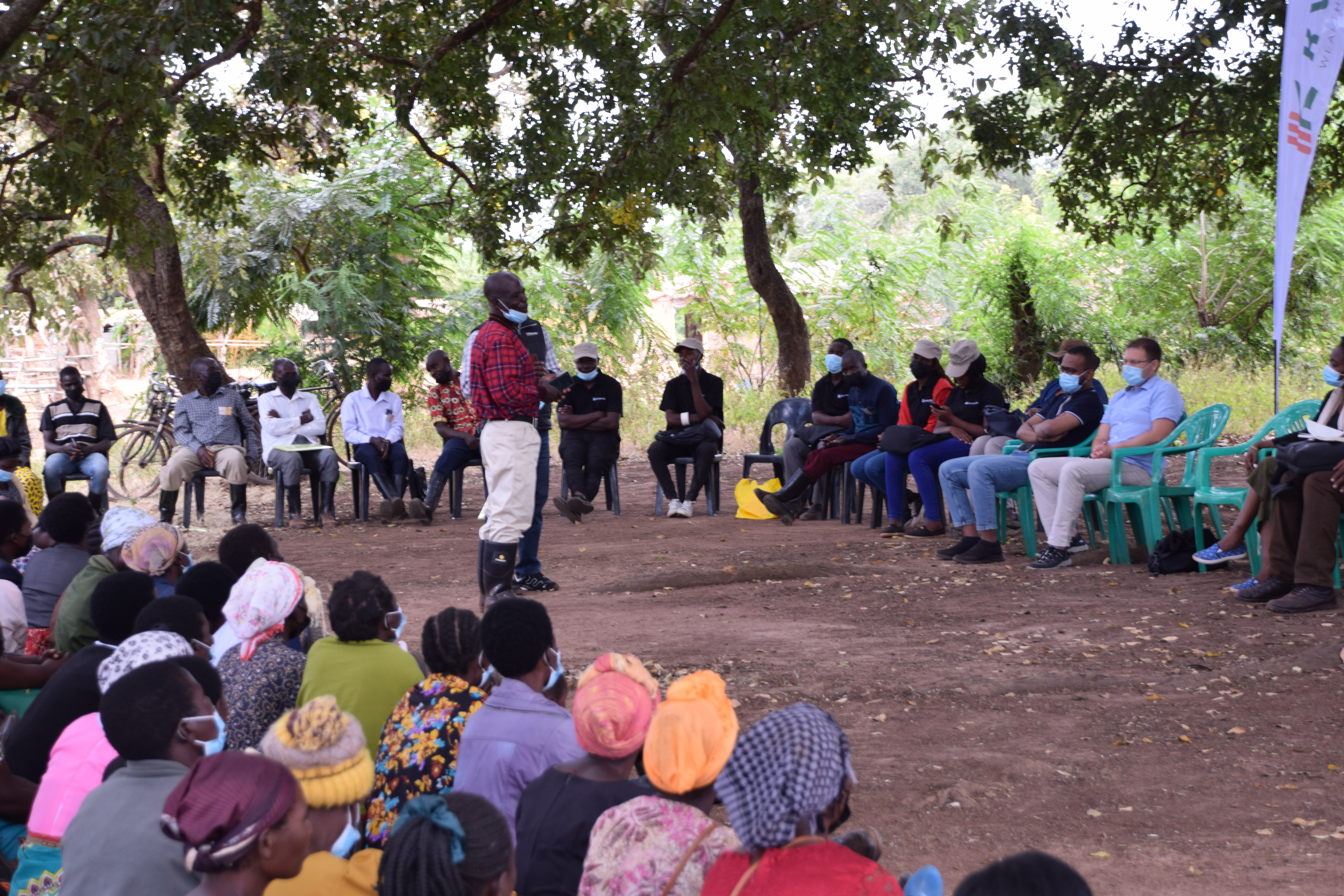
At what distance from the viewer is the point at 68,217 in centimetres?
865

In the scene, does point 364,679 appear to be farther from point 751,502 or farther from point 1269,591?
point 751,502

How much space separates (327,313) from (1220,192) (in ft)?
33.2

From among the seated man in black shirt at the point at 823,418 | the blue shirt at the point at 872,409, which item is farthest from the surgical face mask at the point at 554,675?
the seated man in black shirt at the point at 823,418

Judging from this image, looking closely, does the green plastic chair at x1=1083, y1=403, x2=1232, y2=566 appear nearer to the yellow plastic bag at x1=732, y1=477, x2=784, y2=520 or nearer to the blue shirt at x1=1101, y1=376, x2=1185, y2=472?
the blue shirt at x1=1101, y1=376, x2=1185, y2=472

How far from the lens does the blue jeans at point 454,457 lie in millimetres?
11508

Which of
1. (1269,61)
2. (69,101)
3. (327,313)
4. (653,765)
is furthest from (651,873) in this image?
(327,313)

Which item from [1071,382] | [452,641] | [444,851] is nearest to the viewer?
[444,851]

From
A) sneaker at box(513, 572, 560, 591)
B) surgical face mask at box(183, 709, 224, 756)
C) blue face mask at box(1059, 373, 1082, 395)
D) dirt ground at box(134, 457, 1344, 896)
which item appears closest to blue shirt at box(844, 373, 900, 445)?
dirt ground at box(134, 457, 1344, 896)

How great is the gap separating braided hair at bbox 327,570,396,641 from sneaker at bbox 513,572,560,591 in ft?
13.1

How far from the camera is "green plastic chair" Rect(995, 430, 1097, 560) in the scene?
847 cm

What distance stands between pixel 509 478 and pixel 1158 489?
4.08 meters

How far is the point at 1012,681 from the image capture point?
5477 mm

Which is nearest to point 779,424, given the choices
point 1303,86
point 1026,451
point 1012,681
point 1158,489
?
point 1026,451

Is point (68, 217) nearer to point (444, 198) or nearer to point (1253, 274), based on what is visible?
point (444, 198)
